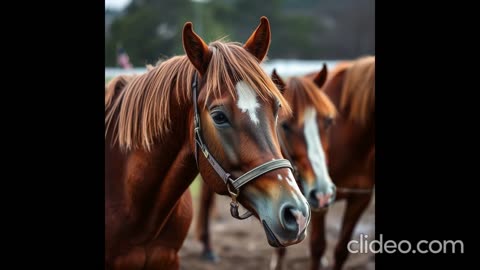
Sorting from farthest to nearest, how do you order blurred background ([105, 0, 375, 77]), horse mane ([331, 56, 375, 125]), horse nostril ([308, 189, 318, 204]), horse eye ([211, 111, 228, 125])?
1. blurred background ([105, 0, 375, 77])
2. horse mane ([331, 56, 375, 125])
3. horse nostril ([308, 189, 318, 204])
4. horse eye ([211, 111, 228, 125])

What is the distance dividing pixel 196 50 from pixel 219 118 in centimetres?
37

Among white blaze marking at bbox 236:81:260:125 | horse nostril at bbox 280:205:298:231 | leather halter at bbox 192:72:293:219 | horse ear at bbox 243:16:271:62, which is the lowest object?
horse nostril at bbox 280:205:298:231

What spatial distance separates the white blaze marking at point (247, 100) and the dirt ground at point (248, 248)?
11.5ft

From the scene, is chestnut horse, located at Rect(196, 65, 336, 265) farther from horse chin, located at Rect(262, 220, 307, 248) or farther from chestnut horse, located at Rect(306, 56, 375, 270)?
horse chin, located at Rect(262, 220, 307, 248)

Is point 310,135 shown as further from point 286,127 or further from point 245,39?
point 245,39

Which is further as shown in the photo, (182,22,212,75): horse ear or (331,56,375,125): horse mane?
(331,56,375,125): horse mane

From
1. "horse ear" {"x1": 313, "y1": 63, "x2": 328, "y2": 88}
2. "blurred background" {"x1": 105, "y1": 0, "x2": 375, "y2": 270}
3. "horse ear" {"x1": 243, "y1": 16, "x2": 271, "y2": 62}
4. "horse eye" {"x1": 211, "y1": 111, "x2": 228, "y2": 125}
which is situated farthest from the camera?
"blurred background" {"x1": 105, "y1": 0, "x2": 375, "y2": 270}

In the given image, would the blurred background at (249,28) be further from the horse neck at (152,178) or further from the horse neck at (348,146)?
the horse neck at (348,146)

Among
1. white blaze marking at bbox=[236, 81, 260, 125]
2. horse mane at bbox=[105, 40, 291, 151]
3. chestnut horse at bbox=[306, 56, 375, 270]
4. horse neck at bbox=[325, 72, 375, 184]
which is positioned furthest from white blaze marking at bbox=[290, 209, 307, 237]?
horse neck at bbox=[325, 72, 375, 184]

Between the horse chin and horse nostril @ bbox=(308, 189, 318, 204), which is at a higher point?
the horse chin

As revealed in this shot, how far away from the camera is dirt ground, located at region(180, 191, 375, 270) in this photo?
4.99 meters

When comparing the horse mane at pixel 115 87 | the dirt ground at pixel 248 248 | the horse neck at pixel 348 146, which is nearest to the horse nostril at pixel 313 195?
the horse neck at pixel 348 146
